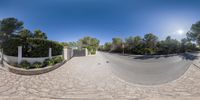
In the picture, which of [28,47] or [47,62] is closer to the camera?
[28,47]

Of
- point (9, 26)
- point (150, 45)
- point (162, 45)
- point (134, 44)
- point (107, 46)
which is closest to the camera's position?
point (9, 26)

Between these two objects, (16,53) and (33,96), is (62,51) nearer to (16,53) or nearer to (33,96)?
(16,53)

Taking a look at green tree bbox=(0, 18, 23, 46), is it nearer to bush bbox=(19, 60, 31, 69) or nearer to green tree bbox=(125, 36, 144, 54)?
bush bbox=(19, 60, 31, 69)

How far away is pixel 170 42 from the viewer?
20828 mm

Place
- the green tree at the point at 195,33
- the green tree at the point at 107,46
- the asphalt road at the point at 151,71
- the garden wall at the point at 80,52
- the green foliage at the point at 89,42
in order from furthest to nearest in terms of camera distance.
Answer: the green tree at the point at 107,46 < the garden wall at the point at 80,52 < the green tree at the point at 195,33 < the green foliage at the point at 89,42 < the asphalt road at the point at 151,71

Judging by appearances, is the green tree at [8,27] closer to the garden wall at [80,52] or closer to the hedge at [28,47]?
the hedge at [28,47]

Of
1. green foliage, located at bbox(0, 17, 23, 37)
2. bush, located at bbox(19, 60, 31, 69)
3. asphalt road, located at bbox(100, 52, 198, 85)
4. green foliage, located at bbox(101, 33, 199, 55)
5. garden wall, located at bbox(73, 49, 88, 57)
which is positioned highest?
green foliage, located at bbox(0, 17, 23, 37)

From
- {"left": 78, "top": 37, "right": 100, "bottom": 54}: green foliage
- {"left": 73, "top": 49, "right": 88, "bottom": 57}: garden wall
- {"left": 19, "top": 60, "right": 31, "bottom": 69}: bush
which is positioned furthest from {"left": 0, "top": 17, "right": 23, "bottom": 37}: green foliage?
{"left": 73, "top": 49, "right": 88, "bottom": 57}: garden wall

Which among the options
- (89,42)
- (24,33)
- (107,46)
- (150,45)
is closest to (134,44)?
(150,45)

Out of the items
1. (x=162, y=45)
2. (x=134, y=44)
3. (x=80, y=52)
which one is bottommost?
(x=80, y=52)

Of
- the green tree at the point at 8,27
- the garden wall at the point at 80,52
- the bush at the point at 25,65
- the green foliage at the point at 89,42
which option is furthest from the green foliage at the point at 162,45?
the bush at the point at 25,65

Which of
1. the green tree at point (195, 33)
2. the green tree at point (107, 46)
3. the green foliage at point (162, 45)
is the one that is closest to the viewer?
the green tree at point (195, 33)

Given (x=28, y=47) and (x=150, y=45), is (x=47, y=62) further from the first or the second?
(x=150, y=45)

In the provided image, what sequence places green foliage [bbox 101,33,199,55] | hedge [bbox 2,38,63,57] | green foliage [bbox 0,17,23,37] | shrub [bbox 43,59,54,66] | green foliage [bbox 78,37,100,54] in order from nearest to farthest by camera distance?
green foliage [bbox 0,17,23,37], hedge [bbox 2,38,63,57], shrub [bbox 43,59,54,66], green foliage [bbox 78,37,100,54], green foliage [bbox 101,33,199,55]
